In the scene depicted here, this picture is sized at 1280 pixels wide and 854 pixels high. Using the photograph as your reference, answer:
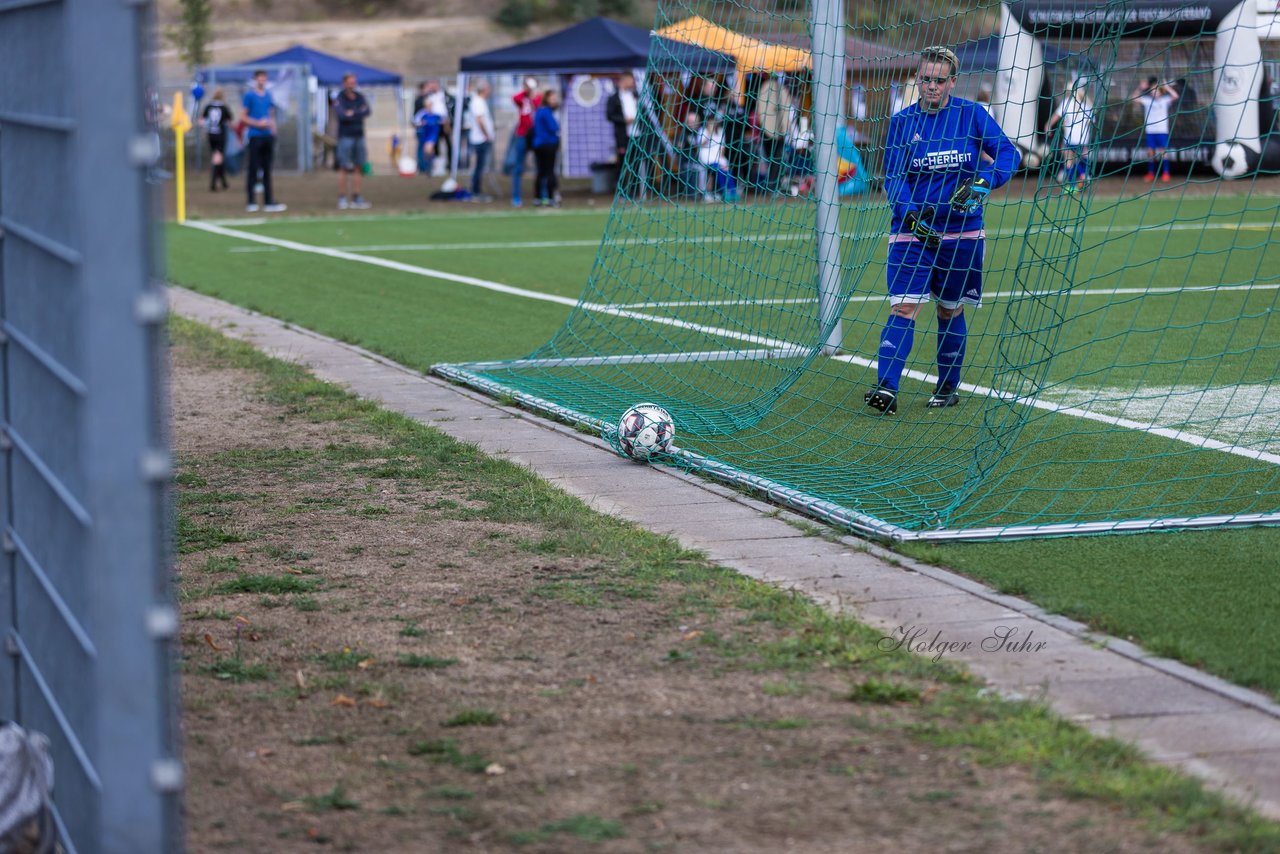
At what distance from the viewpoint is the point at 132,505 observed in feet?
7.68

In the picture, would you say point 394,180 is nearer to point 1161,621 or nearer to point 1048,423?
point 1048,423

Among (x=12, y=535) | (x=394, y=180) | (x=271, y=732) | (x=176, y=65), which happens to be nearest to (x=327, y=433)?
(x=271, y=732)

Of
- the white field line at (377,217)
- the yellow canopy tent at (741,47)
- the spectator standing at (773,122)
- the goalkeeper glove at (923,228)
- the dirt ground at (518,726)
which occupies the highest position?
the yellow canopy tent at (741,47)

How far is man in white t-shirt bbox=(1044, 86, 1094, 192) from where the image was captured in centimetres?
610

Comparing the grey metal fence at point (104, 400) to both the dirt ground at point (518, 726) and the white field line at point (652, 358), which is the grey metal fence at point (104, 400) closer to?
the dirt ground at point (518, 726)

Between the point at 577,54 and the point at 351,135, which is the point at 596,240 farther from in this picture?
the point at 577,54

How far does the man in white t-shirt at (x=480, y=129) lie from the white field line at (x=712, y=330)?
279 inches

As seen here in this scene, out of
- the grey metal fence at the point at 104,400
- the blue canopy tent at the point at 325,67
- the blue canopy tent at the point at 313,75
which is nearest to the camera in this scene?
the grey metal fence at the point at 104,400

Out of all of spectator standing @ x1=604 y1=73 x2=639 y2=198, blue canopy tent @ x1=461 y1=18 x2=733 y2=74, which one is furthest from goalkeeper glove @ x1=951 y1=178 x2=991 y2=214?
blue canopy tent @ x1=461 y1=18 x2=733 y2=74

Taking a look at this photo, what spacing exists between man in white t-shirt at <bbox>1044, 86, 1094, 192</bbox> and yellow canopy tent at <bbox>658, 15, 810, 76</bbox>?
311 centimetres

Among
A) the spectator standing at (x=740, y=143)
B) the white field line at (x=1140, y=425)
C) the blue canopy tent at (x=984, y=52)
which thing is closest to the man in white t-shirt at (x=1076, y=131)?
the blue canopy tent at (x=984, y=52)

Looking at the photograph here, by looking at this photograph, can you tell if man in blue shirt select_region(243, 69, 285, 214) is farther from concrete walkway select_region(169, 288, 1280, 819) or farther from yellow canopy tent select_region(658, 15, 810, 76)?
concrete walkway select_region(169, 288, 1280, 819)

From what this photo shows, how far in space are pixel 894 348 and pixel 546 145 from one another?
18738 mm

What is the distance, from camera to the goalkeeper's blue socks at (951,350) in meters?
8.22
